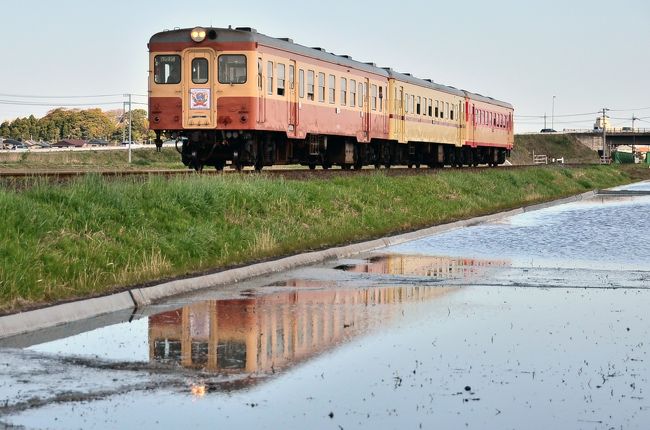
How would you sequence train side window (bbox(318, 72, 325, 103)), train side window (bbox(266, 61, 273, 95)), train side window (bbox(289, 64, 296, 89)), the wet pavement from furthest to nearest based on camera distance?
train side window (bbox(318, 72, 325, 103)), train side window (bbox(289, 64, 296, 89)), train side window (bbox(266, 61, 273, 95)), the wet pavement

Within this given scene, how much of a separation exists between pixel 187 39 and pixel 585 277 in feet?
55.5

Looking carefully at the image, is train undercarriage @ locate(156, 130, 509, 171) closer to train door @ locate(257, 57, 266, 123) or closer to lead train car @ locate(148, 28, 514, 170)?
lead train car @ locate(148, 28, 514, 170)

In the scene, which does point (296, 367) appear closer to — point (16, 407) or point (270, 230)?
point (16, 407)

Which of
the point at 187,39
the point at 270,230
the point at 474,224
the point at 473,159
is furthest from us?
the point at 473,159

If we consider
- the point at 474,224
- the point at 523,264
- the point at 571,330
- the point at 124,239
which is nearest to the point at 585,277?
the point at 523,264

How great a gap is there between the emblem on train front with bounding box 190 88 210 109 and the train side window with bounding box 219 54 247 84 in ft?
1.78

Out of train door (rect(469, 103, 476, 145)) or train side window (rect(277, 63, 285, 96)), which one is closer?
train side window (rect(277, 63, 285, 96))

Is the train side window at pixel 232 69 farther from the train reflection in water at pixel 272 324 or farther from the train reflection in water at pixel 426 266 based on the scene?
the train reflection in water at pixel 272 324

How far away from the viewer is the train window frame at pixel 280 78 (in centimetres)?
3092

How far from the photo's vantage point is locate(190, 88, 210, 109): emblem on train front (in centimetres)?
2995

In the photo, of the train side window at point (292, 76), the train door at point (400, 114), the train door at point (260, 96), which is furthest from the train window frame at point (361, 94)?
the train door at point (260, 96)

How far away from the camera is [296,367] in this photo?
28.5 feet

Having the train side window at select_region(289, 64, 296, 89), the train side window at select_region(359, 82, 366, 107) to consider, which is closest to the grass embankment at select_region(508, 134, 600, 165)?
the train side window at select_region(359, 82, 366, 107)

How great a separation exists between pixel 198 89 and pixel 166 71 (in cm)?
108
